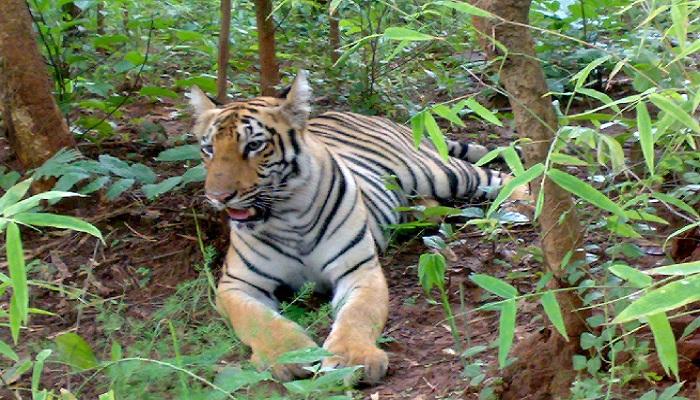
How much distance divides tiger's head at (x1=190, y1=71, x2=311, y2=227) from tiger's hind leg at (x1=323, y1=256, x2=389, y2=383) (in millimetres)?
447

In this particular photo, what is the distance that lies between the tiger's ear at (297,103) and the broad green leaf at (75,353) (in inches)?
53.0

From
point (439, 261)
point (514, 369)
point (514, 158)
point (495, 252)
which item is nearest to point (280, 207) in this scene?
point (495, 252)

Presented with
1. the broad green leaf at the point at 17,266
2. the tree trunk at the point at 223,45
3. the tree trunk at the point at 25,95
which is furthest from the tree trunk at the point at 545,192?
the tree trunk at the point at 25,95

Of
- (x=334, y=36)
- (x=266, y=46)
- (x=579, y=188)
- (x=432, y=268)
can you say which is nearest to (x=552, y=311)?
(x=579, y=188)

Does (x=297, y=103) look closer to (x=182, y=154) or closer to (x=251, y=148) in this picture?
(x=251, y=148)

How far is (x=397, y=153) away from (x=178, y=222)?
1278mm

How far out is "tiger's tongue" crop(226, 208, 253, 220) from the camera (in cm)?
401

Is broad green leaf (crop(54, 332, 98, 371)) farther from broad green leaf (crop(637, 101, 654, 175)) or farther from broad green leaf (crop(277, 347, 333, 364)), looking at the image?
broad green leaf (crop(637, 101, 654, 175))

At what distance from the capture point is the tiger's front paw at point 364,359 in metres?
3.35

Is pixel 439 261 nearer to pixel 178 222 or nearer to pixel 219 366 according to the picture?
pixel 219 366

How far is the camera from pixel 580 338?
2.68 m

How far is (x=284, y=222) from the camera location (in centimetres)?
412

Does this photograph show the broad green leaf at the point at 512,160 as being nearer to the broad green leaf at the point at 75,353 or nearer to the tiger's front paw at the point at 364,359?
the tiger's front paw at the point at 364,359

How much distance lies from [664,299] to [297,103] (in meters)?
2.81
